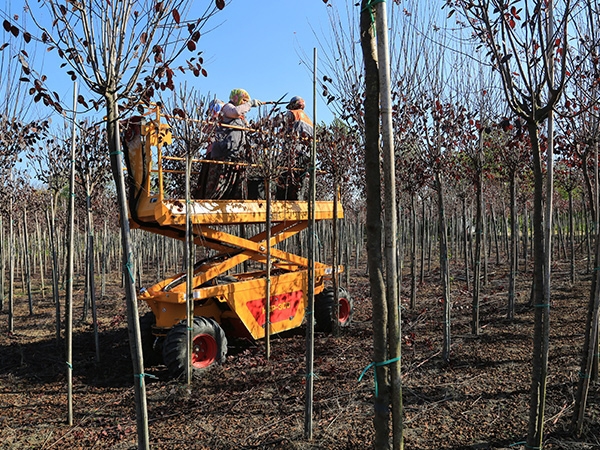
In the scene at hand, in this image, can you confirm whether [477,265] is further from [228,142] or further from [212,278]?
[228,142]

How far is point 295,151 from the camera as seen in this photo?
717 cm

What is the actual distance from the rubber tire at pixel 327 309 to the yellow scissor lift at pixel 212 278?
2cm

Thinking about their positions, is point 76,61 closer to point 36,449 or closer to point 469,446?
point 36,449

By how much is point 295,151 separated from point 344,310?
347 cm

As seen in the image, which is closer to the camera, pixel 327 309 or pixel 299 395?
pixel 299 395

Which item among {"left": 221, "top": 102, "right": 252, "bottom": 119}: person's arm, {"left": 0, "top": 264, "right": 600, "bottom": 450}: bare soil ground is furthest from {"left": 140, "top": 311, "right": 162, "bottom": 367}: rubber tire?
{"left": 221, "top": 102, "right": 252, "bottom": 119}: person's arm

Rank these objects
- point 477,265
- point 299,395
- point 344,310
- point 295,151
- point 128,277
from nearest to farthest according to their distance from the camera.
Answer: point 128,277, point 299,395, point 295,151, point 477,265, point 344,310

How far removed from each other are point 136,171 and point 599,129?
5530 mm

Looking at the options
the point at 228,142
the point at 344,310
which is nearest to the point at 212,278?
the point at 228,142

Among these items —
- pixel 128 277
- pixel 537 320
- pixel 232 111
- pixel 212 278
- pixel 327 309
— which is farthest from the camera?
pixel 327 309

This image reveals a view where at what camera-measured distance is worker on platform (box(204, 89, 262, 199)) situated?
6887 mm

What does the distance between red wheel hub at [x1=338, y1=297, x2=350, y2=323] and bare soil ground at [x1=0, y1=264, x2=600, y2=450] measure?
8.5 inches

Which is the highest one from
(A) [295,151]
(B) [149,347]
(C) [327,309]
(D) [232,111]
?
(D) [232,111]

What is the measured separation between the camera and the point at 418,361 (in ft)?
21.0
